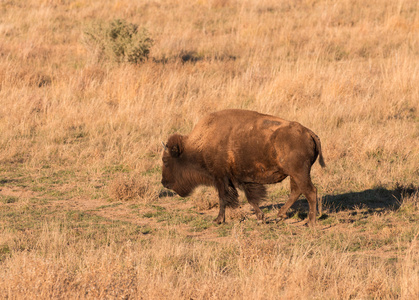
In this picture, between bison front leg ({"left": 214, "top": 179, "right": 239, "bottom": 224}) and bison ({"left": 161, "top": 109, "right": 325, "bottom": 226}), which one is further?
bison front leg ({"left": 214, "top": 179, "right": 239, "bottom": 224})

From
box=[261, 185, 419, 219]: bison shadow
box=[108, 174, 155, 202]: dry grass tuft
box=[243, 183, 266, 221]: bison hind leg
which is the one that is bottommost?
box=[108, 174, 155, 202]: dry grass tuft

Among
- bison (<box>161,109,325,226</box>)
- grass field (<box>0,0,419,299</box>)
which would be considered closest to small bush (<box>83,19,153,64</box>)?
grass field (<box>0,0,419,299</box>)

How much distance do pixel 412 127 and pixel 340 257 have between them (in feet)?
22.1

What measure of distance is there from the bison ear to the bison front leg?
0.77 meters

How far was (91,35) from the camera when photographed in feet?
56.7

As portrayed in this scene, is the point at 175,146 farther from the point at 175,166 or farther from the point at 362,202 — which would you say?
the point at 362,202

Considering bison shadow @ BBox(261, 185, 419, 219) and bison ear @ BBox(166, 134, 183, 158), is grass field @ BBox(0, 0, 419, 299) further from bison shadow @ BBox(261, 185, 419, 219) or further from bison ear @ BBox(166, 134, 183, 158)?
bison ear @ BBox(166, 134, 183, 158)

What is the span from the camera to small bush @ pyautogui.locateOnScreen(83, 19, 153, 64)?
16.1m

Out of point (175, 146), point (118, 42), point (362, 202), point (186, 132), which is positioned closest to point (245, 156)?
point (175, 146)

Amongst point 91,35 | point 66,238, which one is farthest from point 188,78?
point 66,238

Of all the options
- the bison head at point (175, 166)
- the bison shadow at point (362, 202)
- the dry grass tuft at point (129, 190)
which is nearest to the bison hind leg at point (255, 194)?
the bison shadow at point (362, 202)

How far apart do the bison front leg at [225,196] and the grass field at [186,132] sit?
0.72 feet

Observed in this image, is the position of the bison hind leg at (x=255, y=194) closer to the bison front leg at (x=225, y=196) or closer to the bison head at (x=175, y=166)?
the bison front leg at (x=225, y=196)

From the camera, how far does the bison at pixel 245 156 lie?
733 cm
